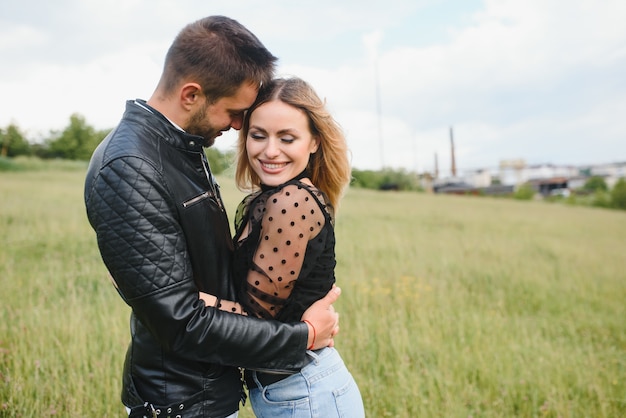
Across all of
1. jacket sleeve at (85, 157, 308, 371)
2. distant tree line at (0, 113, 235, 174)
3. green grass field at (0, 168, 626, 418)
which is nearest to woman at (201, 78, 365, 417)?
jacket sleeve at (85, 157, 308, 371)

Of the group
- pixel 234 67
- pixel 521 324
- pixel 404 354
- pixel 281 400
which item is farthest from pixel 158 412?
pixel 521 324

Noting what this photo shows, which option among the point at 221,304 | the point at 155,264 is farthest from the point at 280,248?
the point at 155,264

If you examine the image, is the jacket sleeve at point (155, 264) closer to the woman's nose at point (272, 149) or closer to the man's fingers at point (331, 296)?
the man's fingers at point (331, 296)

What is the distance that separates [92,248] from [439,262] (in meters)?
6.04

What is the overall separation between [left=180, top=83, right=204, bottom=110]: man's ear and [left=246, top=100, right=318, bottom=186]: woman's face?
0.96ft

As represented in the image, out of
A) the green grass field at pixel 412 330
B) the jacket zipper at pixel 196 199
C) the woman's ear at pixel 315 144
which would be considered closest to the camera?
the jacket zipper at pixel 196 199

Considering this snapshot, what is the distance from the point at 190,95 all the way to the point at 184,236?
0.52m

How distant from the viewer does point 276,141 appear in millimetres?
1950

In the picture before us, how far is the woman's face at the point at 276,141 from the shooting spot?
6.35ft

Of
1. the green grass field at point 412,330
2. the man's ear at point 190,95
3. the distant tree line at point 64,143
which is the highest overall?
the distant tree line at point 64,143

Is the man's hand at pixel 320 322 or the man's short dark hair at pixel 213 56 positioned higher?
the man's short dark hair at pixel 213 56

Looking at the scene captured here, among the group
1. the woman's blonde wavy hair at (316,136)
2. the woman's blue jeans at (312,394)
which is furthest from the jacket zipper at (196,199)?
the woman's blue jeans at (312,394)

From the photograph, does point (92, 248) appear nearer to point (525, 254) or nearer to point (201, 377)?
point (201, 377)

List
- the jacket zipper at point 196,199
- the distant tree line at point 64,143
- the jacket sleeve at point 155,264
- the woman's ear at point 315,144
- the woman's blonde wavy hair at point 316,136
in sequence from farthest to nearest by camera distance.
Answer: the distant tree line at point 64,143, the woman's ear at point 315,144, the woman's blonde wavy hair at point 316,136, the jacket zipper at point 196,199, the jacket sleeve at point 155,264
